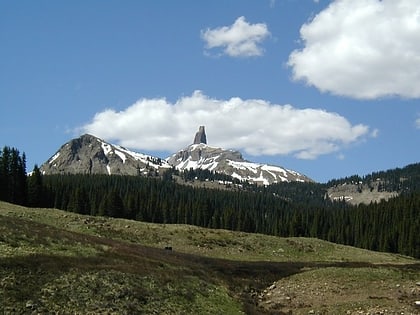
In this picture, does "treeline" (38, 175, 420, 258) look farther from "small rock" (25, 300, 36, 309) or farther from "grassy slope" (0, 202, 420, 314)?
"small rock" (25, 300, 36, 309)

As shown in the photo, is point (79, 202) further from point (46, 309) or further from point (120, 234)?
point (46, 309)

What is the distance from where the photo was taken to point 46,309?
75.1ft

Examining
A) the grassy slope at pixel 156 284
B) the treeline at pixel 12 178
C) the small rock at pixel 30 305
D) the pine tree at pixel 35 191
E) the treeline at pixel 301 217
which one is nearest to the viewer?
the small rock at pixel 30 305

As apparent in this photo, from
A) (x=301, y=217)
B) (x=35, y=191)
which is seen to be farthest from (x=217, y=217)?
(x=35, y=191)

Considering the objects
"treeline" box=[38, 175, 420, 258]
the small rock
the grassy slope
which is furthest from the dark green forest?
the small rock

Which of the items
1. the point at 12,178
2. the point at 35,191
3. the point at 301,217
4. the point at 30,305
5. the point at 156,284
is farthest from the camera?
the point at 301,217

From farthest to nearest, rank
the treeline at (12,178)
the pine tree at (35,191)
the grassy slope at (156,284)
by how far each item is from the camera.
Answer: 1. the pine tree at (35,191)
2. the treeline at (12,178)
3. the grassy slope at (156,284)

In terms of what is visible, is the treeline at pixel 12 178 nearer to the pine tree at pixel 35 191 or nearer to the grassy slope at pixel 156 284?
the pine tree at pixel 35 191

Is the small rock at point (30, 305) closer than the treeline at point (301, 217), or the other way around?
the small rock at point (30, 305)

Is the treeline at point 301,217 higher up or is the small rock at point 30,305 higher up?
the treeline at point 301,217

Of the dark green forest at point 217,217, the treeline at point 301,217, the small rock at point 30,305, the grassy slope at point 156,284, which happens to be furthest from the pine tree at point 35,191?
the small rock at point 30,305

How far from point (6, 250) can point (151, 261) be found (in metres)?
13.3

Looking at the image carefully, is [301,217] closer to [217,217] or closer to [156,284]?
[217,217]

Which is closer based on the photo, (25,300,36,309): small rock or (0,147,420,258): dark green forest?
(25,300,36,309): small rock
